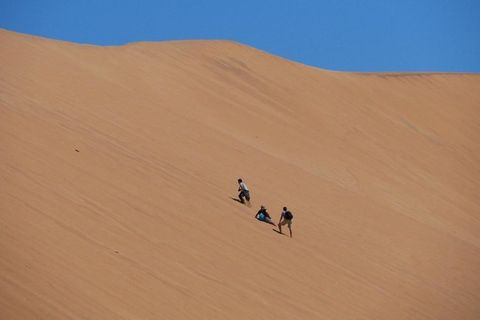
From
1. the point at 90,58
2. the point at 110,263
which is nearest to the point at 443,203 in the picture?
the point at 90,58

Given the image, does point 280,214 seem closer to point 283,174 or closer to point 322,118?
point 283,174

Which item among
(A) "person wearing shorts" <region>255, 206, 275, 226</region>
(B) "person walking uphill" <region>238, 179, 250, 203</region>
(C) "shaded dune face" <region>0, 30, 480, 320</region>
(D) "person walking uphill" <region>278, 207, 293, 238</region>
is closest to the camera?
(C) "shaded dune face" <region>0, 30, 480, 320</region>

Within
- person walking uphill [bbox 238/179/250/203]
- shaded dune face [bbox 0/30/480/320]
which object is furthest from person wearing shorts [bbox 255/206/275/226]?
person walking uphill [bbox 238/179/250/203]

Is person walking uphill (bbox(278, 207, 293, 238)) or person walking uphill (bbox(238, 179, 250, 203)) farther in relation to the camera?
person walking uphill (bbox(238, 179, 250, 203))

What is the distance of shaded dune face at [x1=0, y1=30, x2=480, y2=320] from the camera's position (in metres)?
10.8

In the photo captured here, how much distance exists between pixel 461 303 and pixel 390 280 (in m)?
1.49

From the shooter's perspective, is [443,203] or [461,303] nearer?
[461,303]

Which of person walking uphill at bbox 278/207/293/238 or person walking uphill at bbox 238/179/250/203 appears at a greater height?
person walking uphill at bbox 238/179/250/203

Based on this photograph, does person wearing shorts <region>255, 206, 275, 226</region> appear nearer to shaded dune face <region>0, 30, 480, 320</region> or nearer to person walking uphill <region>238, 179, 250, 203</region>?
shaded dune face <region>0, 30, 480, 320</region>

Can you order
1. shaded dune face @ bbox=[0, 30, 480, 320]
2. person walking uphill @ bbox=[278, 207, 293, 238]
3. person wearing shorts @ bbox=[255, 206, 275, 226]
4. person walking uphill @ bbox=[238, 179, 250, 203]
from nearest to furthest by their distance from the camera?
shaded dune face @ bbox=[0, 30, 480, 320], person walking uphill @ bbox=[278, 207, 293, 238], person wearing shorts @ bbox=[255, 206, 275, 226], person walking uphill @ bbox=[238, 179, 250, 203]

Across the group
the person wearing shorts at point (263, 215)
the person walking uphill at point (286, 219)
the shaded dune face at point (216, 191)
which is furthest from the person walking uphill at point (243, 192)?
the person walking uphill at point (286, 219)

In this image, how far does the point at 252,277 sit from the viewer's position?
42.2 ft

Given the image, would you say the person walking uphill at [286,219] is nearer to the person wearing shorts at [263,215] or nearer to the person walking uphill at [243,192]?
the person wearing shorts at [263,215]

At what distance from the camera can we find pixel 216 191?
55.2 ft
